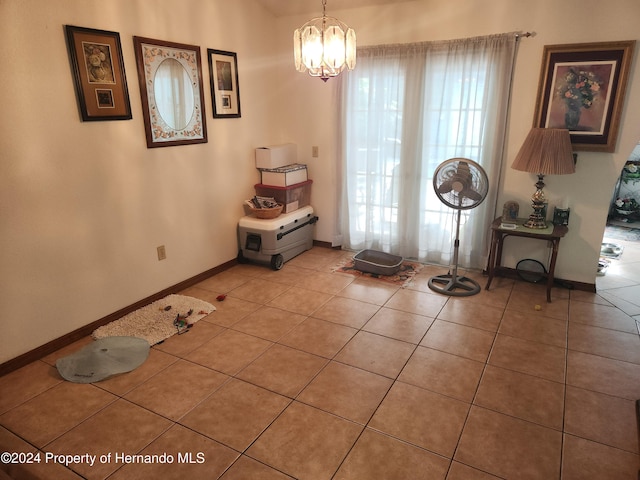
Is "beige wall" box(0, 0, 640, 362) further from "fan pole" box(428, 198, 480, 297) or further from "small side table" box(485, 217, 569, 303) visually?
"fan pole" box(428, 198, 480, 297)

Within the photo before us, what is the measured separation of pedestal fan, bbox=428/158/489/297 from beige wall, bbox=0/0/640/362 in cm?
53

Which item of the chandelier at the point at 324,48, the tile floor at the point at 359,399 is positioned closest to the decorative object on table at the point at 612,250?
the tile floor at the point at 359,399

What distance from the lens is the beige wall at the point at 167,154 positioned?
2.39 meters

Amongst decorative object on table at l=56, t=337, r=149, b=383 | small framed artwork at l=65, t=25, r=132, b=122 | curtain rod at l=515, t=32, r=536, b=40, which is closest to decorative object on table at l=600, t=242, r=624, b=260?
curtain rod at l=515, t=32, r=536, b=40

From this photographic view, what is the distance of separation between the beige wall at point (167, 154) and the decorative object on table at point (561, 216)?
0.24ft

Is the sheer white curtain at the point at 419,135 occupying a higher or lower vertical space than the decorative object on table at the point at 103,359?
higher

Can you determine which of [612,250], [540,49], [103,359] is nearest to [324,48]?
[540,49]

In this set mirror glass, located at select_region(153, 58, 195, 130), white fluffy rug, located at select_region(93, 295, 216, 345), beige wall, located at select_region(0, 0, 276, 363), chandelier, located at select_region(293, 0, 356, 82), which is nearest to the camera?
beige wall, located at select_region(0, 0, 276, 363)

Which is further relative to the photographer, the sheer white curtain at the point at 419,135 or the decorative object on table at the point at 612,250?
the decorative object on table at the point at 612,250

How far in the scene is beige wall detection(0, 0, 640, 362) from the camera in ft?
7.85

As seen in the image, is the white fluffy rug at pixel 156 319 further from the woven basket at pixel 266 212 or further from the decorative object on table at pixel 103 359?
the woven basket at pixel 266 212

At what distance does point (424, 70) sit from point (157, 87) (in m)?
2.22

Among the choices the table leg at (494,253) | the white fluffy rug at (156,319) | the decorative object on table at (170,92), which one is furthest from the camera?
the table leg at (494,253)

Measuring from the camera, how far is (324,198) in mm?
4492
